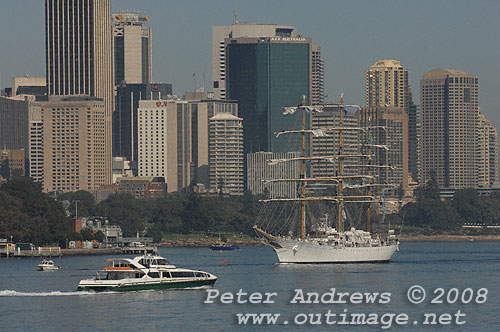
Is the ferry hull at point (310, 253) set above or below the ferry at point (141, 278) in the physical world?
below

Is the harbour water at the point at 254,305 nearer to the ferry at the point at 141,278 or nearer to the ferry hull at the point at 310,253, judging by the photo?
the ferry at the point at 141,278

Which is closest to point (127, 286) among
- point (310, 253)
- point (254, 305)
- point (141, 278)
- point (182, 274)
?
point (141, 278)

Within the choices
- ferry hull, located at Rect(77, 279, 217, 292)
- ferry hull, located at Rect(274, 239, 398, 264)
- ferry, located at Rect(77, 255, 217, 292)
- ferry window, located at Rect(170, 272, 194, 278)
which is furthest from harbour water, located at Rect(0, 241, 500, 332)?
ferry hull, located at Rect(274, 239, 398, 264)

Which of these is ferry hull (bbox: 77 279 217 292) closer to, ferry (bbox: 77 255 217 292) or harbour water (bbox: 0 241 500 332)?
ferry (bbox: 77 255 217 292)

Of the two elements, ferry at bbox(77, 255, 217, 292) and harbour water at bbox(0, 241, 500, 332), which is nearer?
harbour water at bbox(0, 241, 500, 332)

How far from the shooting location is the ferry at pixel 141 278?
124 meters

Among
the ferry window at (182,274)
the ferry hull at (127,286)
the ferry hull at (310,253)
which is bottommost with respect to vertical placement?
the ferry hull at (310,253)

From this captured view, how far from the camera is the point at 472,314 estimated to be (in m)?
108

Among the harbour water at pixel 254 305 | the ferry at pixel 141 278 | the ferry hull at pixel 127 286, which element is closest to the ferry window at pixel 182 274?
the ferry at pixel 141 278

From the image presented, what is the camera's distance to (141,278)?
411 feet

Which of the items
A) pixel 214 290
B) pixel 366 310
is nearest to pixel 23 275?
pixel 214 290

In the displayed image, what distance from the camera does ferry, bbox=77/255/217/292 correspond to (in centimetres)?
12438

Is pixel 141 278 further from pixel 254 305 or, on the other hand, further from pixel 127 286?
pixel 254 305

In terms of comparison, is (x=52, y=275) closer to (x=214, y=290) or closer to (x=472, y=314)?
(x=214, y=290)
